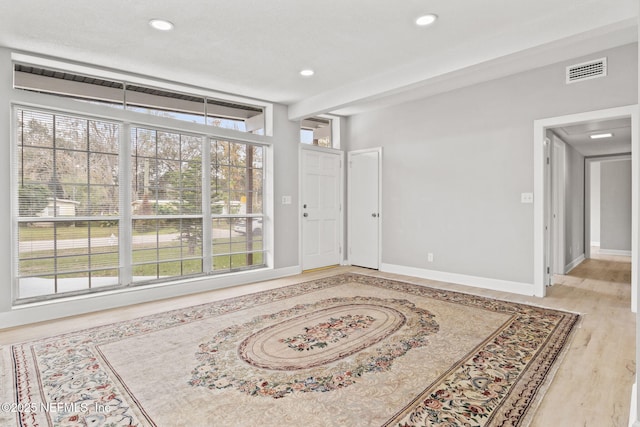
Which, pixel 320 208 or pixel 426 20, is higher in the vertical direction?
pixel 426 20

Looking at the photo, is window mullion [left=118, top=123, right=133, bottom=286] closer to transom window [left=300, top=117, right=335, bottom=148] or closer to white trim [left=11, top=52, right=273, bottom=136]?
white trim [left=11, top=52, right=273, bottom=136]

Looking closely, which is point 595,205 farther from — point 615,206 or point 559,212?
point 559,212

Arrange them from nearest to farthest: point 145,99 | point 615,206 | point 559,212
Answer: point 145,99 < point 559,212 < point 615,206

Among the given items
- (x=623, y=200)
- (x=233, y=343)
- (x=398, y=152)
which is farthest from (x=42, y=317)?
(x=623, y=200)

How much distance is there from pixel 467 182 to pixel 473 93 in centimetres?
119

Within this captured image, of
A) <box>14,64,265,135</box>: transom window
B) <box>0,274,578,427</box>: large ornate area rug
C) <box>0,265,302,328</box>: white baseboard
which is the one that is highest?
<box>14,64,265,135</box>: transom window

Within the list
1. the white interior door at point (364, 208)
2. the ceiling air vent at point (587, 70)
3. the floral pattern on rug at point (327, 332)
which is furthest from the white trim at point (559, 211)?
the floral pattern on rug at point (327, 332)

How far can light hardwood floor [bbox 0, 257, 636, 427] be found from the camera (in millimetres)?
1950

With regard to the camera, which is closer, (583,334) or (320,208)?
(583,334)

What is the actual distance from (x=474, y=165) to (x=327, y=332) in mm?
3132

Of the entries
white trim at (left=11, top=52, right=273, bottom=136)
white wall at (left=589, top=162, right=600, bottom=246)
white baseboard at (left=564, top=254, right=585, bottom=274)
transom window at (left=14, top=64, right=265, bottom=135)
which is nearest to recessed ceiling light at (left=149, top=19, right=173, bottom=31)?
white trim at (left=11, top=52, right=273, bottom=136)

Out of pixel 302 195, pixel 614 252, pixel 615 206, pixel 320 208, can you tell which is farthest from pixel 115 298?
pixel 615 206

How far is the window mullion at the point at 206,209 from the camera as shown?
4715 millimetres

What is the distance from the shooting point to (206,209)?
4.73m
